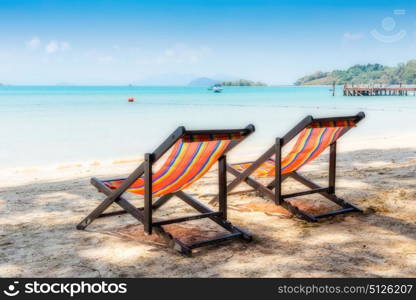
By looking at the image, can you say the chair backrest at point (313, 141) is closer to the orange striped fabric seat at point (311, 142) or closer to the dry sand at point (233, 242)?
the orange striped fabric seat at point (311, 142)

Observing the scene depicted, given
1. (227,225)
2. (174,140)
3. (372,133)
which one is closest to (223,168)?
(227,225)

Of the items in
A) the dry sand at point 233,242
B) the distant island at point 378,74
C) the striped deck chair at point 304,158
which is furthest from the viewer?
the distant island at point 378,74

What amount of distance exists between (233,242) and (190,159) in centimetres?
74

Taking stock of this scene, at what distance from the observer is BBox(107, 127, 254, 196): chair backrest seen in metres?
3.44

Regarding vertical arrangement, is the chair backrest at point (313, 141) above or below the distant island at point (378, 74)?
below

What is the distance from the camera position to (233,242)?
3.74 metres

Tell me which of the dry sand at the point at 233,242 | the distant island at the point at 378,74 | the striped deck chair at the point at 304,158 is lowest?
the dry sand at the point at 233,242

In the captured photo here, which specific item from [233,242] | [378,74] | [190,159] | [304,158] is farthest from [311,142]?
[378,74]

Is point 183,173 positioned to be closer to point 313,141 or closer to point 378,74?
point 313,141

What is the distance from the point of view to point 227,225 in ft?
12.6

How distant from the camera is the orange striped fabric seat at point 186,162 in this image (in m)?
3.44

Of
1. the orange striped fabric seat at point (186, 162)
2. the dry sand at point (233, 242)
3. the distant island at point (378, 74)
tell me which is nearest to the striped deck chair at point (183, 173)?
the orange striped fabric seat at point (186, 162)

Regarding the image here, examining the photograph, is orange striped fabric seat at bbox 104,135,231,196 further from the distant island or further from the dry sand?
the distant island

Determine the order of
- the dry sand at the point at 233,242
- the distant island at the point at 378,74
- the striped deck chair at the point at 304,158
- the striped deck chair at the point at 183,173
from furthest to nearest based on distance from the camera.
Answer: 1. the distant island at the point at 378,74
2. the striped deck chair at the point at 304,158
3. the striped deck chair at the point at 183,173
4. the dry sand at the point at 233,242
